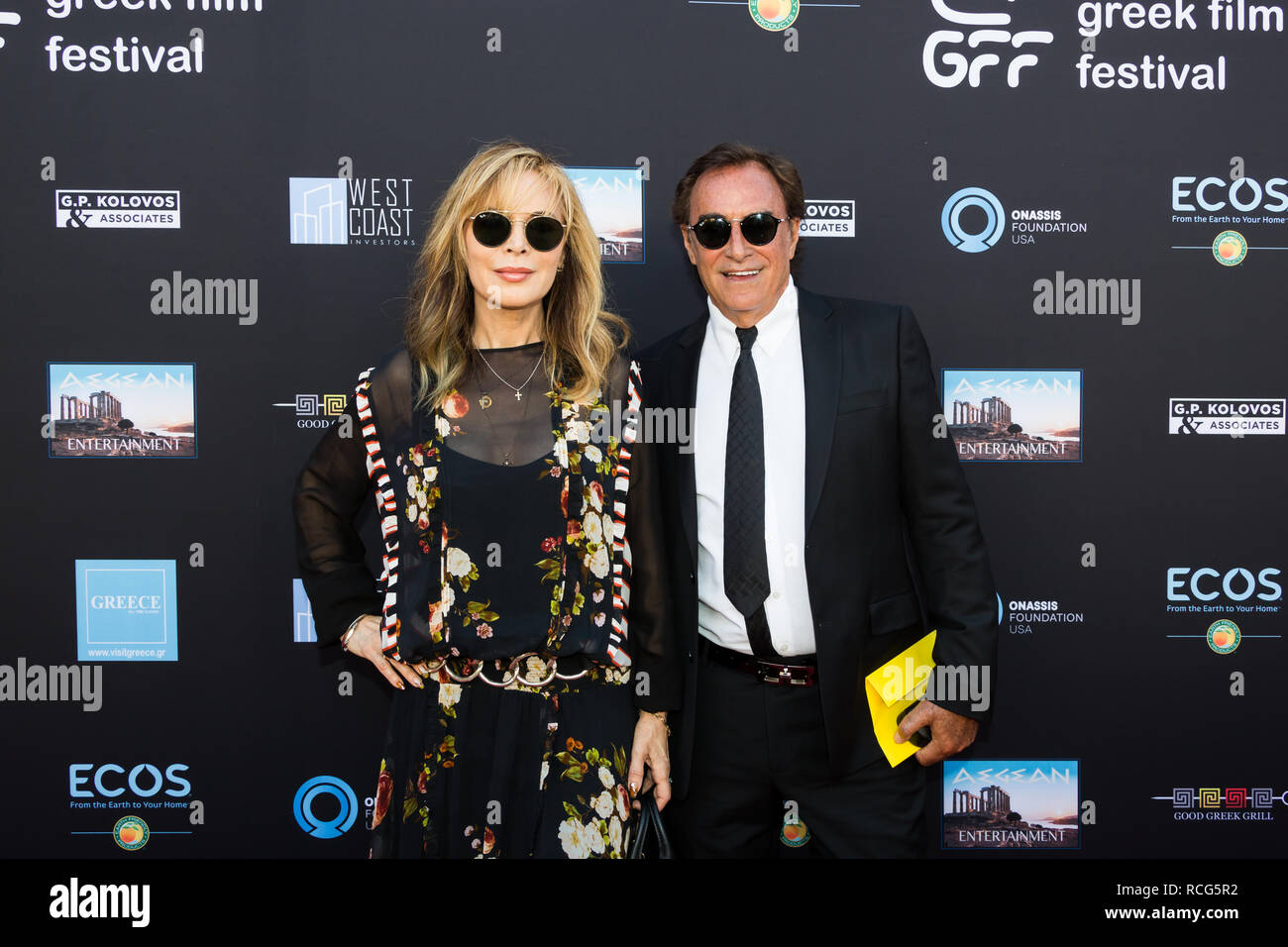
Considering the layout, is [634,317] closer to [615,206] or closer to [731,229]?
[615,206]

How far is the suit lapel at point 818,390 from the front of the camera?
2111 millimetres

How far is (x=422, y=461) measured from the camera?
1919mm

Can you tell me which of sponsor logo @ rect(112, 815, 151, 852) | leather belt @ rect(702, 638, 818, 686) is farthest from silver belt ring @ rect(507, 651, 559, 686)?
sponsor logo @ rect(112, 815, 151, 852)

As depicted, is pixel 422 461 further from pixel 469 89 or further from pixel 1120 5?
pixel 1120 5

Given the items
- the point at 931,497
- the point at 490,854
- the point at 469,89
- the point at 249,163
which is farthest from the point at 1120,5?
the point at 490,854

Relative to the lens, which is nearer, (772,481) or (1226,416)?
(772,481)

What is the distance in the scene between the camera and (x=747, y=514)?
2.12m

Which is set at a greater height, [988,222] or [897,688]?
[988,222]

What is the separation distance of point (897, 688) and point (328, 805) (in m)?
1.76

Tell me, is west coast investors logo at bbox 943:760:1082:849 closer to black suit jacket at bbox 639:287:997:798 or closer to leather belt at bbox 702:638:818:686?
black suit jacket at bbox 639:287:997:798

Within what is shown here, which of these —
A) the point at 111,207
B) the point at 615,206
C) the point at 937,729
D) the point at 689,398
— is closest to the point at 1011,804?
the point at 937,729
